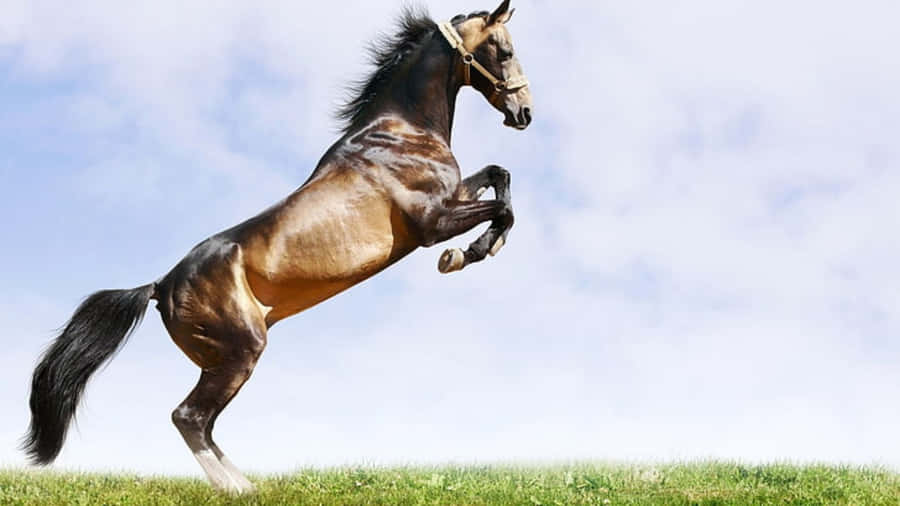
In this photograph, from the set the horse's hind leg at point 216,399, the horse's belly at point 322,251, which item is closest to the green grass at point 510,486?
the horse's hind leg at point 216,399

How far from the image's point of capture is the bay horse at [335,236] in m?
6.90

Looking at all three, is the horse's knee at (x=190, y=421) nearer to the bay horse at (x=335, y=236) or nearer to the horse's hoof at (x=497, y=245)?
the bay horse at (x=335, y=236)

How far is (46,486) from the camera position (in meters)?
7.88

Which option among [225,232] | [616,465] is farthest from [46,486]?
[616,465]

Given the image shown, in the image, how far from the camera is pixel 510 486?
7.59 metres

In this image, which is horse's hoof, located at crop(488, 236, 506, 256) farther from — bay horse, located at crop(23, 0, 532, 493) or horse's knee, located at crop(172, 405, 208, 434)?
horse's knee, located at crop(172, 405, 208, 434)

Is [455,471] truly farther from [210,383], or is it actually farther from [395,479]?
[210,383]

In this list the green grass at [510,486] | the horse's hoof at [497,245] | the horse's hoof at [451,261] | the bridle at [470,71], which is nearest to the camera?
the green grass at [510,486]

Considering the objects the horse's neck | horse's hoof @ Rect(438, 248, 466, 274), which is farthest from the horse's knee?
the horse's neck

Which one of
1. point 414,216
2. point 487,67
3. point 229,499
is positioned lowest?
point 229,499

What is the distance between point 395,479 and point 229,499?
5.10 feet

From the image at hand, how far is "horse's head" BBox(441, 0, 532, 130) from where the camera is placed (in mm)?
7480

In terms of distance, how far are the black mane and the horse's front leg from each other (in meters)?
0.91

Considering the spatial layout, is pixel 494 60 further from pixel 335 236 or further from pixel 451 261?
pixel 335 236
